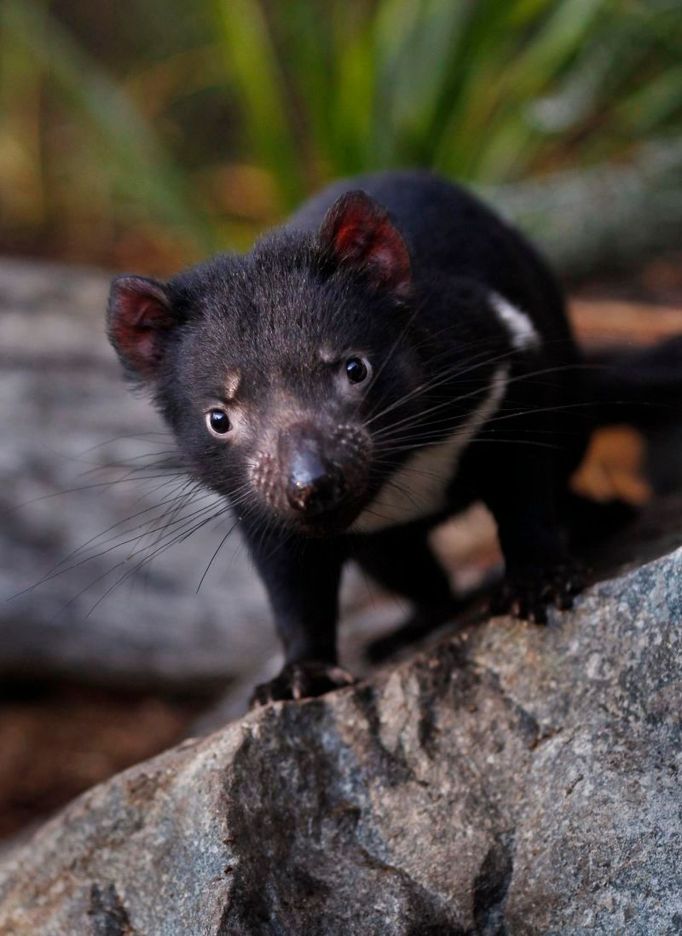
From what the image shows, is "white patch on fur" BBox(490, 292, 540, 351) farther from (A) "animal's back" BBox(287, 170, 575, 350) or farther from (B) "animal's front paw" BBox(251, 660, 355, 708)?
(B) "animal's front paw" BBox(251, 660, 355, 708)

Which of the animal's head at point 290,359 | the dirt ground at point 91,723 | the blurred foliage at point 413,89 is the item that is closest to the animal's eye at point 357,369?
the animal's head at point 290,359

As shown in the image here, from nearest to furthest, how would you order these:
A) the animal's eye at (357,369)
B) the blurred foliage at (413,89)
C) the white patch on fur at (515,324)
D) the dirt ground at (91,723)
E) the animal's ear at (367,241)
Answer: the animal's eye at (357,369) → the animal's ear at (367,241) → the white patch on fur at (515,324) → the dirt ground at (91,723) → the blurred foliage at (413,89)

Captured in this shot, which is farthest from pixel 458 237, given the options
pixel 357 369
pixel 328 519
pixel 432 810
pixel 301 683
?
pixel 432 810

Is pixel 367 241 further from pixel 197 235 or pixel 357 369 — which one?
pixel 197 235

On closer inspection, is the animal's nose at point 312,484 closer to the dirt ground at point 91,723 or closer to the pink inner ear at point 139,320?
the pink inner ear at point 139,320

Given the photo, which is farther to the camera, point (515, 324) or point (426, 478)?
point (515, 324)
